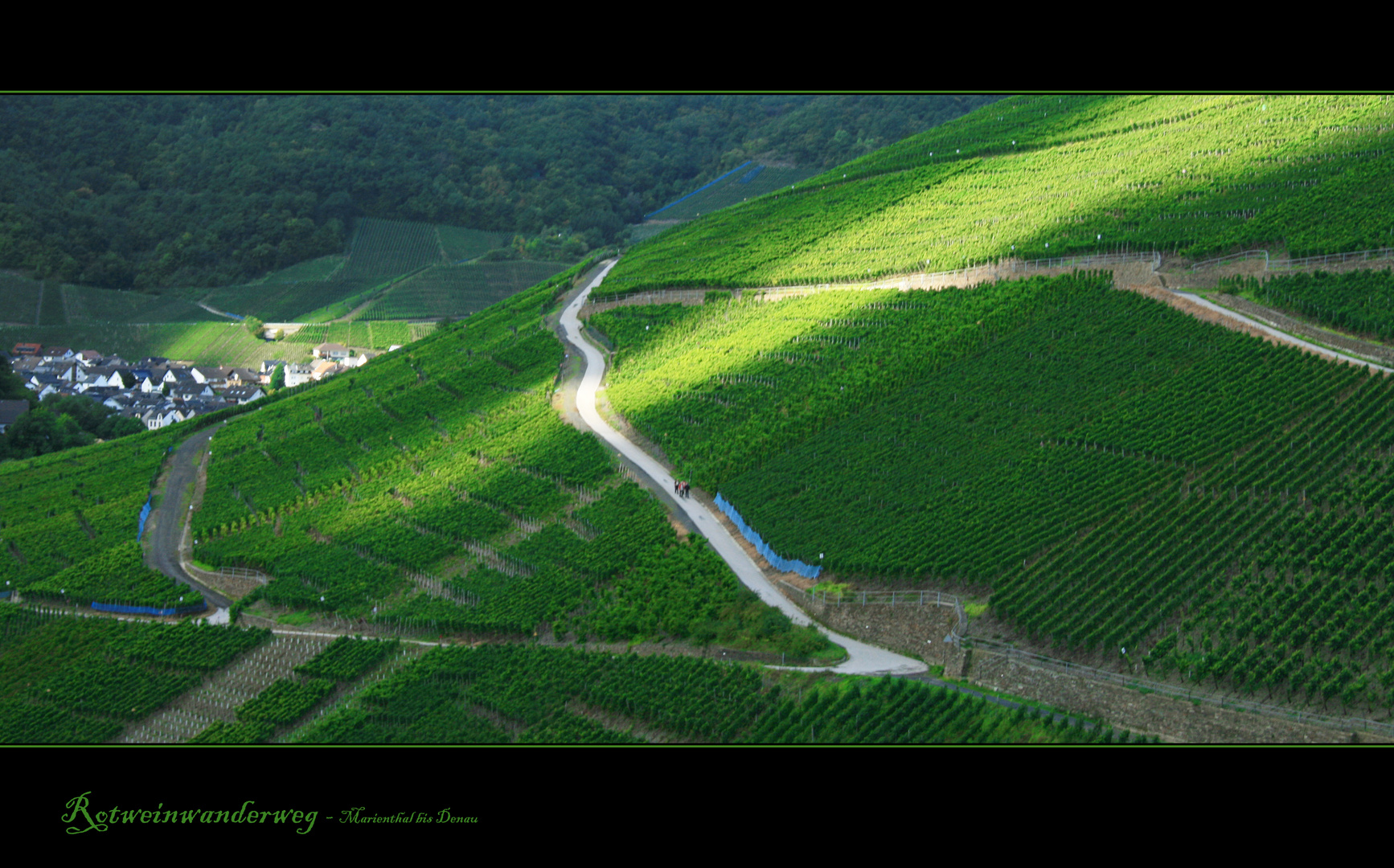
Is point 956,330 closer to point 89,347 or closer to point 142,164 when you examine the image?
point 89,347

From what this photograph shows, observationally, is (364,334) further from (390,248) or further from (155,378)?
(390,248)

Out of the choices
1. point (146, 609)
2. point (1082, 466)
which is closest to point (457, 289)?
point (146, 609)

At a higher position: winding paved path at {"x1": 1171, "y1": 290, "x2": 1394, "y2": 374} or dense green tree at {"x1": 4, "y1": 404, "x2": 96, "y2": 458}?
winding paved path at {"x1": 1171, "y1": 290, "x2": 1394, "y2": 374}

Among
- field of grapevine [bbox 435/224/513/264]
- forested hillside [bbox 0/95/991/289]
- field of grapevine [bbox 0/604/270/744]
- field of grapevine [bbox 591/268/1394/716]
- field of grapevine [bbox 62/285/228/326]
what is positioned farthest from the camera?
field of grapevine [bbox 435/224/513/264]

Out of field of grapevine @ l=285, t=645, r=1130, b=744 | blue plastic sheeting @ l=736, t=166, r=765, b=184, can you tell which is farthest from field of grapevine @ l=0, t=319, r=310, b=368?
field of grapevine @ l=285, t=645, r=1130, b=744

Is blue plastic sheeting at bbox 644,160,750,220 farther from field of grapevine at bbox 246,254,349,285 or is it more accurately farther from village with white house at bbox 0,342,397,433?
village with white house at bbox 0,342,397,433

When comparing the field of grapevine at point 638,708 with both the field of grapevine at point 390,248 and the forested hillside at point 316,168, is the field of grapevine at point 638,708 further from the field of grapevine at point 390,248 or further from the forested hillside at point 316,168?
the forested hillside at point 316,168

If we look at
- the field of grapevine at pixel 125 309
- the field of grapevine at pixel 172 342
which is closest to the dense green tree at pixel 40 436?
the field of grapevine at pixel 172 342

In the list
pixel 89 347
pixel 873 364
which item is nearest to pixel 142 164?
pixel 89 347
